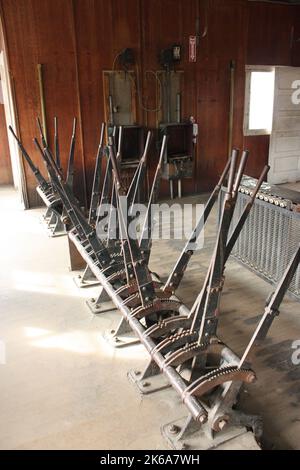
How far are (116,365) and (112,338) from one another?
10.6 inches

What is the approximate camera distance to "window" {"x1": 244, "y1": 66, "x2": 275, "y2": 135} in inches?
259

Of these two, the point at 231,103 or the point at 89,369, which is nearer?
the point at 89,369

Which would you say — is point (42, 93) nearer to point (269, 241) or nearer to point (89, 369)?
point (269, 241)

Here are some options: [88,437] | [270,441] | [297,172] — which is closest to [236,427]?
[270,441]

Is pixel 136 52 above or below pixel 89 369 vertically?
above

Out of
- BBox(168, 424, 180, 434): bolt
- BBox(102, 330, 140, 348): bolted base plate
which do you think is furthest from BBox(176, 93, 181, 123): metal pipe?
BBox(168, 424, 180, 434): bolt

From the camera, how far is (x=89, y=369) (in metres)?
2.29

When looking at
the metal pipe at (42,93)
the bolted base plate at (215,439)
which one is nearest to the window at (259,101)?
the metal pipe at (42,93)

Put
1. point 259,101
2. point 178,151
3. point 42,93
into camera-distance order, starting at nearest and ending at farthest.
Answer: point 42,93, point 178,151, point 259,101

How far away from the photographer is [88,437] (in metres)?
1.80

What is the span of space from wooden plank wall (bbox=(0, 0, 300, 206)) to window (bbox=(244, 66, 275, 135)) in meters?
0.15

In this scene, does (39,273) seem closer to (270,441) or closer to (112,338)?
(112,338)

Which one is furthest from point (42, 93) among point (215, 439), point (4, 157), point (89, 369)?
point (215, 439)

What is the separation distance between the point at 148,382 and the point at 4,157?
242 inches
